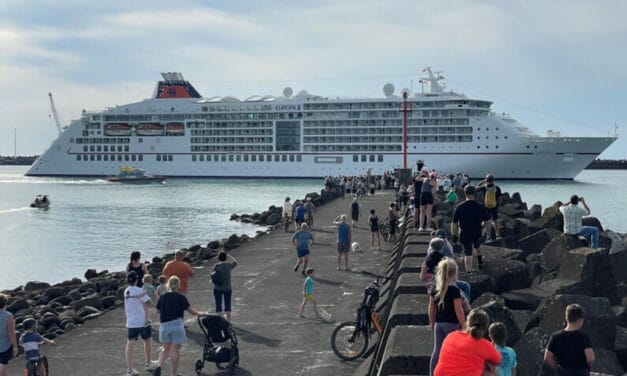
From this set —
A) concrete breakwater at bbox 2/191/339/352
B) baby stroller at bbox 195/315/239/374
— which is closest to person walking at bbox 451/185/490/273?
baby stroller at bbox 195/315/239/374

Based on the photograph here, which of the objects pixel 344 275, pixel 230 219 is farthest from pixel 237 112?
pixel 344 275

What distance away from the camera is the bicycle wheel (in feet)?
32.5

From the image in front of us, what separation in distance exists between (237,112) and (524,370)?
91807 mm

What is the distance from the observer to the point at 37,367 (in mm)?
8688

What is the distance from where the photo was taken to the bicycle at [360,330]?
9.84m

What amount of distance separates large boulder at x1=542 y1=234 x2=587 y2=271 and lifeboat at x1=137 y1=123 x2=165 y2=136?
9009 cm

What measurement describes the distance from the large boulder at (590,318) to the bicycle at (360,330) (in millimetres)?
2260

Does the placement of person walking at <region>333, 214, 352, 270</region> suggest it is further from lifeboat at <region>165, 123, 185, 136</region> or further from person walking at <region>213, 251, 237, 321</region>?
lifeboat at <region>165, 123, 185, 136</region>

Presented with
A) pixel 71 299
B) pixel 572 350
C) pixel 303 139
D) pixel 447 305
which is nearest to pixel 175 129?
pixel 303 139

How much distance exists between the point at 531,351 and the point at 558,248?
6.07 m

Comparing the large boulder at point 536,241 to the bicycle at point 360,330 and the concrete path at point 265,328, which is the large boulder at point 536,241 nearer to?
the concrete path at point 265,328

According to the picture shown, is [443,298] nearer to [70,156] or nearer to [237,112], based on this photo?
[237,112]

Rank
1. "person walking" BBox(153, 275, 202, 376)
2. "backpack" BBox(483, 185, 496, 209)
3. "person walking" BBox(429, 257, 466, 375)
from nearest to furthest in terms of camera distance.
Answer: "person walking" BBox(429, 257, 466, 375), "person walking" BBox(153, 275, 202, 376), "backpack" BBox(483, 185, 496, 209)

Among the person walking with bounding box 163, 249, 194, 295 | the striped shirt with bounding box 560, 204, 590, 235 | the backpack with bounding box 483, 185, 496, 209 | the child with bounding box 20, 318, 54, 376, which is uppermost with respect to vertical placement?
the backpack with bounding box 483, 185, 496, 209
